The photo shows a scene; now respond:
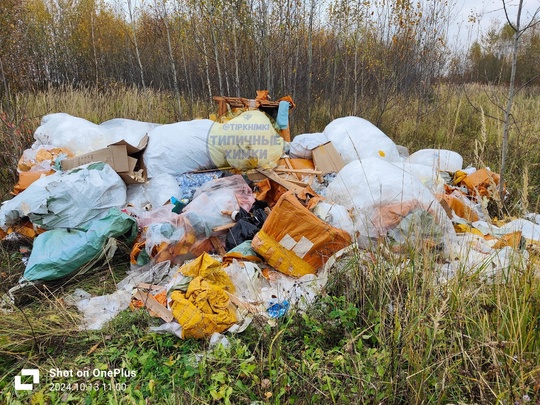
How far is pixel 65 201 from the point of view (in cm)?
264

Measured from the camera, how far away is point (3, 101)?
4.88m

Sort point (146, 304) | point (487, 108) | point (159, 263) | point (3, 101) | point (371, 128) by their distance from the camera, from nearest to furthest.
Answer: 1. point (146, 304)
2. point (159, 263)
3. point (371, 128)
4. point (3, 101)
5. point (487, 108)

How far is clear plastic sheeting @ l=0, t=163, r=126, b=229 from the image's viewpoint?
2.60m

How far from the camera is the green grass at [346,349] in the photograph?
128 cm

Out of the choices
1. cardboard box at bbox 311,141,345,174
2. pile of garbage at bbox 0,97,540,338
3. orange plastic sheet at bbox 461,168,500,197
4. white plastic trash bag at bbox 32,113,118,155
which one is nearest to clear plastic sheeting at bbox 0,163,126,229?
pile of garbage at bbox 0,97,540,338

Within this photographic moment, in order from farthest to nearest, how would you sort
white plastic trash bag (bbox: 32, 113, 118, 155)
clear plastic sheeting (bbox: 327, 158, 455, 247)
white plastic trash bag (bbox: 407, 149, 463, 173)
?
1. white plastic trash bag (bbox: 407, 149, 463, 173)
2. white plastic trash bag (bbox: 32, 113, 118, 155)
3. clear plastic sheeting (bbox: 327, 158, 455, 247)

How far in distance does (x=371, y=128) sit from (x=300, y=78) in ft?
7.80

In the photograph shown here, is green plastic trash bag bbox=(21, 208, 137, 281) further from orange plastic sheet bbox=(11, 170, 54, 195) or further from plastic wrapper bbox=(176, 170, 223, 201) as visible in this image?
orange plastic sheet bbox=(11, 170, 54, 195)

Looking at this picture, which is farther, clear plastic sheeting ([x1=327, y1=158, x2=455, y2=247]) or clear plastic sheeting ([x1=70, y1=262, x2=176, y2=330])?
clear plastic sheeting ([x1=327, y1=158, x2=455, y2=247])

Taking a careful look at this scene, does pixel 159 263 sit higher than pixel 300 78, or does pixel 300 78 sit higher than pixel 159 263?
pixel 300 78

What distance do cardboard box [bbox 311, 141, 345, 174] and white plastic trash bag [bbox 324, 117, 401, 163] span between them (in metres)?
0.12

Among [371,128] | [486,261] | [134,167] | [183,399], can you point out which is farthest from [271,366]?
[371,128]

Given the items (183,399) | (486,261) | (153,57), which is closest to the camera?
(183,399)

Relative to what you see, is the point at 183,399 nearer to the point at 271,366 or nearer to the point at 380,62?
the point at 271,366
